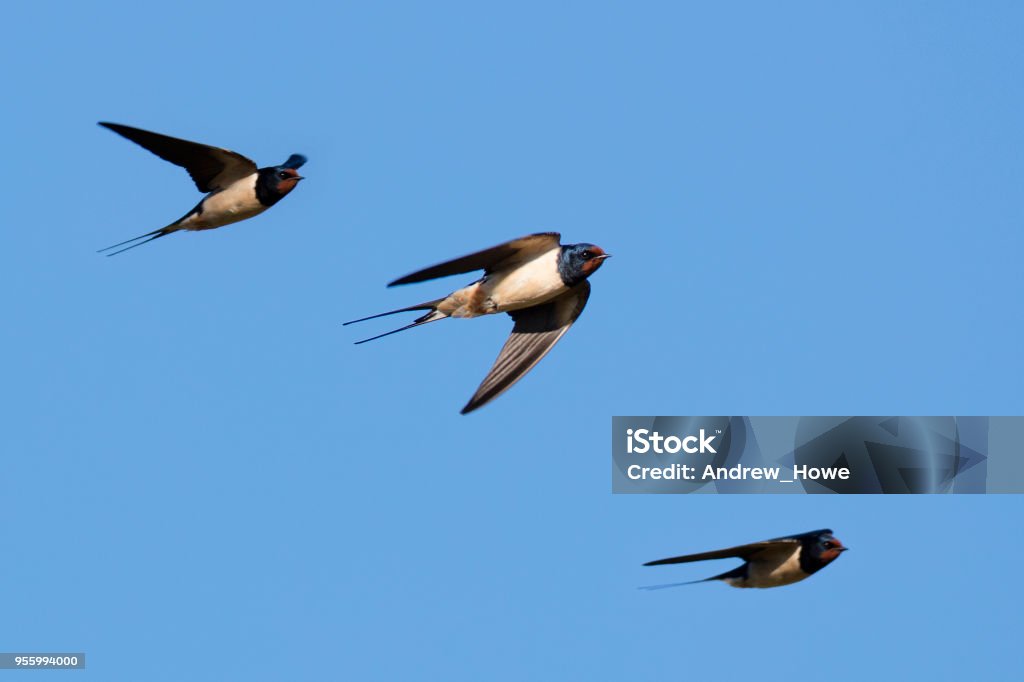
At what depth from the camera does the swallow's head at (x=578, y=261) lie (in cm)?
891

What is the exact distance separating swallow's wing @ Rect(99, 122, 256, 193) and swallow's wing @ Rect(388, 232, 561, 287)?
1407 mm

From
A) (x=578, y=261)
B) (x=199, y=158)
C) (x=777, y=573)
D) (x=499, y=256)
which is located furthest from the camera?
(x=199, y=158)

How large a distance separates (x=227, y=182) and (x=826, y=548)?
133 inches

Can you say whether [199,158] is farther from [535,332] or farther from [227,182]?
[535,332]

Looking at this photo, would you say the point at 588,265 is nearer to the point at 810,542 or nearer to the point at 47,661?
the point at 810,542

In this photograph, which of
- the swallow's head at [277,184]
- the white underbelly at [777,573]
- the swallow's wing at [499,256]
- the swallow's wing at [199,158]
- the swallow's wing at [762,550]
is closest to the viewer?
the swallow's wing at [499,256]

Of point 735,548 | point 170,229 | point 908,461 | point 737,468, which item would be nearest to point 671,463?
point 737,468

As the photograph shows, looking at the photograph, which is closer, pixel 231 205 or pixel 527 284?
pixel 527 284

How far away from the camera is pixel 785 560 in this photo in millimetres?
9188

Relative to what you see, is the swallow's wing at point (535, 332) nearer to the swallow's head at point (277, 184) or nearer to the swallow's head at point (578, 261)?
the swallow's head at point (578, 261)

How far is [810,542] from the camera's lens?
9.16m

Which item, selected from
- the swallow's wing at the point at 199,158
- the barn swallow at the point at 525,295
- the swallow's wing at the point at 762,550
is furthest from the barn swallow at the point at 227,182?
the swallow's wing at the point at 762,550

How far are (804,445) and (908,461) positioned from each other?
66 centimetres

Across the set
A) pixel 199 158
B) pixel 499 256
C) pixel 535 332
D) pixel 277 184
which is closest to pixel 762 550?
pixel 535 332
